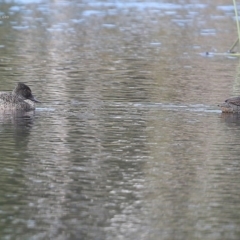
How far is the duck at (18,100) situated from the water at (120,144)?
268 millimetres

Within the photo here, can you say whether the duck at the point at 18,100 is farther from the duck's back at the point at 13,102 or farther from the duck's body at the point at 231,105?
the duck's body at the point at 231,105

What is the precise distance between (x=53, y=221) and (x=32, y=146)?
4741 millimetres

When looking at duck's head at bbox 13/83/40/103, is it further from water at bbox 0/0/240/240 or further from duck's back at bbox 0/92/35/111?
water at bbox 0/0/240/240

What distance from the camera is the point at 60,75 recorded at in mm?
26203

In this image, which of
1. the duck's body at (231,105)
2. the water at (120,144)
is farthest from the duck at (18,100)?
the duck's body at (231,105)

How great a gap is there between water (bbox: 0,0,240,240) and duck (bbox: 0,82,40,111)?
0.27 meters

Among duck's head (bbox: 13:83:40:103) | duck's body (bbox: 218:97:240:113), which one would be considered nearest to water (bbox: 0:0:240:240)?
duck's body (bbox: 218:97:240:113)

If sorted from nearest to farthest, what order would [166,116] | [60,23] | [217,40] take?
[166,116], [217,40], [60,23]

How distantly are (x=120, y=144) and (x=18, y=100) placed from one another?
438 cm

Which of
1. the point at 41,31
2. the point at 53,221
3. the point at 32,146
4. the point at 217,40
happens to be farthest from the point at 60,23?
the point at 53,221

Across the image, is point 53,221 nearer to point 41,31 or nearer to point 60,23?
point 41,31

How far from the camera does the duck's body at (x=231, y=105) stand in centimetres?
2020

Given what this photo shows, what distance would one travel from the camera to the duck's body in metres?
20.2

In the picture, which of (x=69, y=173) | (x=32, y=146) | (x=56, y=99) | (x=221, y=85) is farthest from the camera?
(x=221, y=85)
